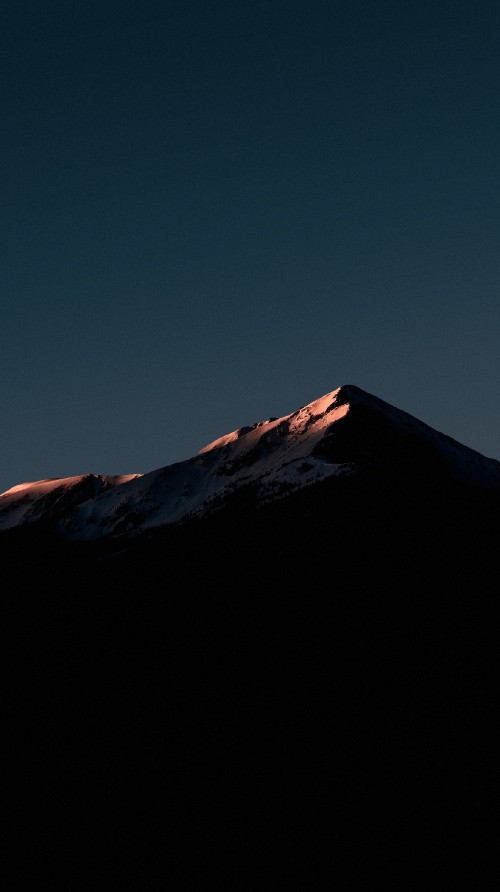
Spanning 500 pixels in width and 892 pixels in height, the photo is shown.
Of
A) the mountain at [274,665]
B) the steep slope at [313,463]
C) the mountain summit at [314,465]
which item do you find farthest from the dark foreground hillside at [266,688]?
the steep slope at [313,463]

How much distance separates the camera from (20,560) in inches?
7677

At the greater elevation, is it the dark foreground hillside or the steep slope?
the steep slope

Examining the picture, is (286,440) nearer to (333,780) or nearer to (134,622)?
(134,622)

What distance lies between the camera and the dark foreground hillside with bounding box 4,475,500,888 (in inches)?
3910

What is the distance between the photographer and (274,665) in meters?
130

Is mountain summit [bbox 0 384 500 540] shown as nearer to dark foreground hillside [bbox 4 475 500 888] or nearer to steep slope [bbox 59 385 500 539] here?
steep slope [bbox 59 385 500 539]

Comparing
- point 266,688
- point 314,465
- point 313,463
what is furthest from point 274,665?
point 313,463

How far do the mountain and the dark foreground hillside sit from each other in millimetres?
295

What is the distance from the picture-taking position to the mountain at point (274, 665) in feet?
329

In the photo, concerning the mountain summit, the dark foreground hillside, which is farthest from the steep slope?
the dark foreground hillside

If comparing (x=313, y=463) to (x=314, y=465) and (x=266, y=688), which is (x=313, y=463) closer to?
(x=314, y=465)

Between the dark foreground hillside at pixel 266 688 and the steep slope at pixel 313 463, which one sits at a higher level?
the steep slope at pixel 313 463

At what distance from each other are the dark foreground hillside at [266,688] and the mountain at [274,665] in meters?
0.30

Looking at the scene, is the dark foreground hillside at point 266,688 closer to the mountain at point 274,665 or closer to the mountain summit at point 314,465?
the mountain at point 274,665
